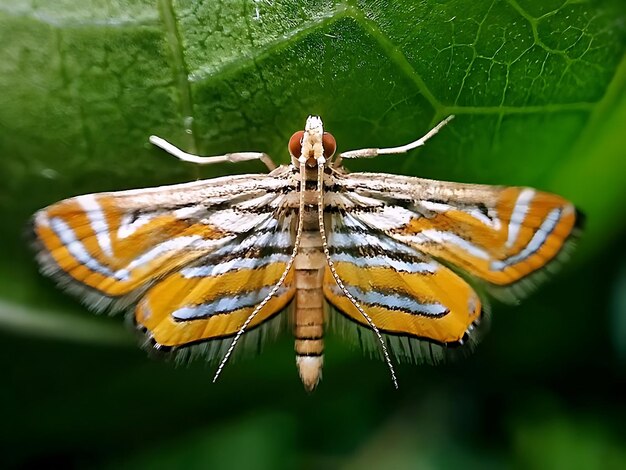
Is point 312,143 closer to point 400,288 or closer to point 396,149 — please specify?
point 396,149

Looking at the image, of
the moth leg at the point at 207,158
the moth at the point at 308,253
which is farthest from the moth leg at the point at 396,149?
the moth leg at the point at 207,158

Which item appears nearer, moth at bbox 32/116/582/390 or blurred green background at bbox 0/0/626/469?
blurred green background at bbox 0/0/626/469

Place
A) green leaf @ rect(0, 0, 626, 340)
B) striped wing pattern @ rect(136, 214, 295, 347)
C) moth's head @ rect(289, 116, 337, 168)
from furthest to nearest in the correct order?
striped wing pattern @ rect(136, 214, 295, 347), moth's head @ rect(289, 116, 337, 168), green leaf @ rect(0, 0, 626, 340)

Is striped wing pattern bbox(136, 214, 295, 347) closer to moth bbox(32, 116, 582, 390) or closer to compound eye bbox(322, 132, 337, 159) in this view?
moth bbox(32, 116, 582, 390)

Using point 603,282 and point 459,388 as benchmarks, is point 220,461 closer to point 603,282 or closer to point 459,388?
point 459,388

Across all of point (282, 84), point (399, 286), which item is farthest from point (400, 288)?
point (282, 84)

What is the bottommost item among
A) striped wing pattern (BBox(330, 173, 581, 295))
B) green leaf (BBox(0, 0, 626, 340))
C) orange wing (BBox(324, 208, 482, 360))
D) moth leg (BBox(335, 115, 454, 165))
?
orange wing (BBox(324, 208, 482, 360))

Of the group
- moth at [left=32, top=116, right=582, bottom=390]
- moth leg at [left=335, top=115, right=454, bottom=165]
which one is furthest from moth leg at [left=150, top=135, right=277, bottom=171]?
moth leg at [left=335, top=115, right=454, bottom=165]
